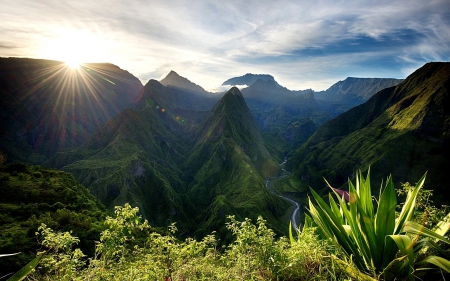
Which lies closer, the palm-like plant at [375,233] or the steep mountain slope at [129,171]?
the palm-like plant at [375,233]

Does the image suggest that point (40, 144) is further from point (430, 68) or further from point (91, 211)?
point (430, 68)

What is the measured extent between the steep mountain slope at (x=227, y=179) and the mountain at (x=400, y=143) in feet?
124

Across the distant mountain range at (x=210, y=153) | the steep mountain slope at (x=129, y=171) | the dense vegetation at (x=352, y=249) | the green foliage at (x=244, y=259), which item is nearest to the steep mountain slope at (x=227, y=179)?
the distant mountain range at (x=210, y=153)

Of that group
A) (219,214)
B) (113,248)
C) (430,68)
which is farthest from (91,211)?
(430,68)

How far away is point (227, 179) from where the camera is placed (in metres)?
137

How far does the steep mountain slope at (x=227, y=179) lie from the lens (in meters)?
97.8

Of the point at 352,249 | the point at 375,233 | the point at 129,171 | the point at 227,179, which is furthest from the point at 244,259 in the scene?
the point at 227,179

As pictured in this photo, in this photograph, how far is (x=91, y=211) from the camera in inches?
1056

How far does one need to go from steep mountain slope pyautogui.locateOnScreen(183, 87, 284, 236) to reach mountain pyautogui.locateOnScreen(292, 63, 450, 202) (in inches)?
1490

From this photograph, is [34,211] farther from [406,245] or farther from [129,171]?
[129,171]

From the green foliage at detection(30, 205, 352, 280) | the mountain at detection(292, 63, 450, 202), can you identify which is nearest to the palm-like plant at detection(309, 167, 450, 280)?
the green foliage at detection(30, 205, 352, 280)

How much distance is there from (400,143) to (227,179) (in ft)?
310

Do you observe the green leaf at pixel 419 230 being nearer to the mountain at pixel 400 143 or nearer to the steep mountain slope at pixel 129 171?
the mountain at pixel 400 143

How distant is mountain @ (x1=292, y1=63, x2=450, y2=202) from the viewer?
9675 cm
